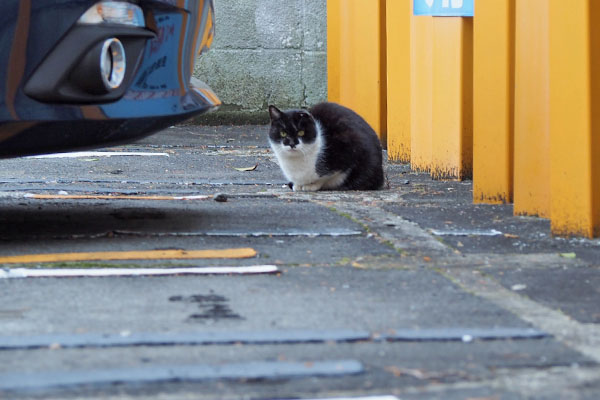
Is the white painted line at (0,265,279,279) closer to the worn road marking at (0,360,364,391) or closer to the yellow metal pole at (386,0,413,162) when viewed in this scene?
the worn road marking at (0,360,364,391)

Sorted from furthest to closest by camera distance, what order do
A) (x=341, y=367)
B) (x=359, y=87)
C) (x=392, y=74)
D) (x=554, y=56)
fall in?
(x=359, y=87)
(x=392, y=74)
(x=554, y=56)
(x=341, y=367)

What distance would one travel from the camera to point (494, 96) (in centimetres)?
491

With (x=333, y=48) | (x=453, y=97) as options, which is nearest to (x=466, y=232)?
(x=453, y=97)

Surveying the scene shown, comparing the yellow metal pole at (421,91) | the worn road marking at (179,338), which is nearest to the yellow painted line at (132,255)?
the worn road marking at (179,338)

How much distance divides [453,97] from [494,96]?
45.9 inches

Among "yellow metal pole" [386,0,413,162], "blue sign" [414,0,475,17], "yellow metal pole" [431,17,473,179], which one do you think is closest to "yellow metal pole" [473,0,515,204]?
"blue sign" [414,0,475,17]

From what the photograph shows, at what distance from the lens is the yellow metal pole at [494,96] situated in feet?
16.0

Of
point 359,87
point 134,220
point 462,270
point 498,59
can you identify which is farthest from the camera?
point 359,87

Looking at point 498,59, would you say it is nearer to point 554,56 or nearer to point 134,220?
point 554,56

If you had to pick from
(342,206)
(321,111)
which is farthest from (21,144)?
(321,111)

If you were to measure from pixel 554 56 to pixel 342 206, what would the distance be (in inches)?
57.3

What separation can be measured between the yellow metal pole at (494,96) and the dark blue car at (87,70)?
1735 millimetres

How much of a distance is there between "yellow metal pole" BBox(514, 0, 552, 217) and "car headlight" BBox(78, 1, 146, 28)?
1776mm

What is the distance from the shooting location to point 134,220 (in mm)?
4215
